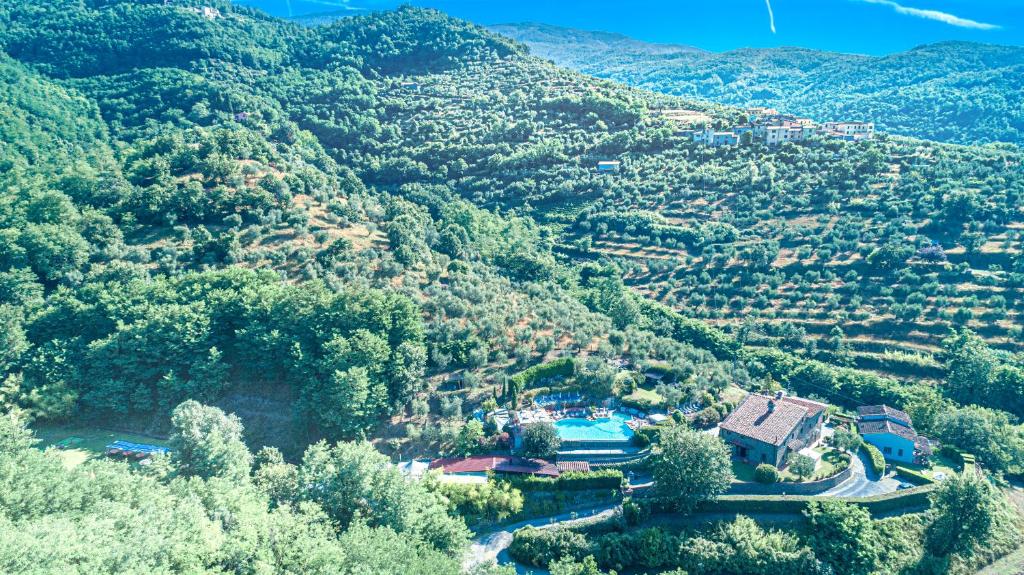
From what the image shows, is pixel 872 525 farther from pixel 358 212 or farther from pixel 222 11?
pixel 222 11

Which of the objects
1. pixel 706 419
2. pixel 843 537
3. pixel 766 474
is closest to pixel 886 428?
pixel 706 419

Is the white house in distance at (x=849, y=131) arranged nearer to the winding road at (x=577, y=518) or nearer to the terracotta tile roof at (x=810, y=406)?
the terracotta tile roof at (x=810, y=406)

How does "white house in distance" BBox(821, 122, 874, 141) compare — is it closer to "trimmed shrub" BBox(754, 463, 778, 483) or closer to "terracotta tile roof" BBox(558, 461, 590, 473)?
"trimmed shrub" BBox(754, 463, 778, 483)

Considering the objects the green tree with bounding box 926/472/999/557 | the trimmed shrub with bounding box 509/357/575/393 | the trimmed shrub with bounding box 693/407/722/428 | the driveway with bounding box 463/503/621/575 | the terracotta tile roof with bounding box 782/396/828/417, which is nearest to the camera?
the driveway with bounding box 463/503/621/575

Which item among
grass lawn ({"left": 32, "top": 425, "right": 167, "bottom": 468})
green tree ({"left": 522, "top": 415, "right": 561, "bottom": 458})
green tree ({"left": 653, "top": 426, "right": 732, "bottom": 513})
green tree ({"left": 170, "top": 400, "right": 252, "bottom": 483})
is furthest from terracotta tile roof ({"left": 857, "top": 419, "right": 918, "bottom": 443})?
grass lawn ({"left": 32, "top": 425, "right": 167, "bottom": 468})

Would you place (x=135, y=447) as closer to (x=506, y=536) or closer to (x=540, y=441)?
(x=506, y=536)

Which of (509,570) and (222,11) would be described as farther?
(222,11)

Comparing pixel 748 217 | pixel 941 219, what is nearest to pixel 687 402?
pixel 748 217
